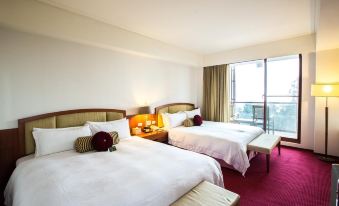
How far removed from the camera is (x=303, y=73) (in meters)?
3.92

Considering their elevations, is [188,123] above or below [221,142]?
above

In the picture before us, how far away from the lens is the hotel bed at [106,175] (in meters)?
1.38

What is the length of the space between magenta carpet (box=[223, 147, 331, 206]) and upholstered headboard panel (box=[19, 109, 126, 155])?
7.87 ft

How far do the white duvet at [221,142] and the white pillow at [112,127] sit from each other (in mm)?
1137

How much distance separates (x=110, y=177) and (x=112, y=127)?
143cm

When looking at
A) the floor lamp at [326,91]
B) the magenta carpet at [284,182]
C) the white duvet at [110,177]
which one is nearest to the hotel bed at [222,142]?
the magenta carpet at [284,182]

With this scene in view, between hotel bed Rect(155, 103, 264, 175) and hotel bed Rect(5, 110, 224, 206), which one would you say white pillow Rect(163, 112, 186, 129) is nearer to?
hotel bed Rect(155, 103, 264, 175)

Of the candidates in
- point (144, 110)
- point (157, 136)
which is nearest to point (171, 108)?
point (144, 110)

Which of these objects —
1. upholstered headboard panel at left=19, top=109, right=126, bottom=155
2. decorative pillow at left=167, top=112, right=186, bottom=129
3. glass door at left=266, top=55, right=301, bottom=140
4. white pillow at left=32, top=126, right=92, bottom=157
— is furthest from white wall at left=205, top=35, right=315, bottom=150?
white pillow at left=32, top=126, right=92, bottom=157

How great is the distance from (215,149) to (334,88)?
2.48m

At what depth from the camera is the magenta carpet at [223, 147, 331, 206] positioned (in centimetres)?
226

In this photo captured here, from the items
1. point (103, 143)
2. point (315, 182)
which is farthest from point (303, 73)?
point (103, 143)

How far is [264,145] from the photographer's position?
304cm

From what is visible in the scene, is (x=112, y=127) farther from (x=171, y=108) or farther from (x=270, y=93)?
(x=270, y=93)
